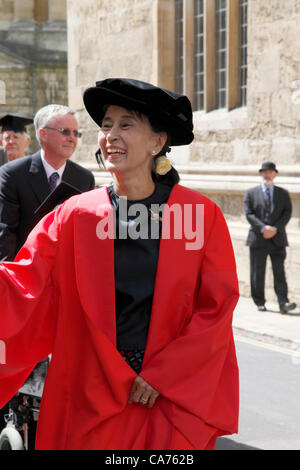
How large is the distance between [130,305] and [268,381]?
4222mm

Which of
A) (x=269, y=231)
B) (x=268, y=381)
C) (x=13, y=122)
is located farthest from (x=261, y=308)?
(x=13, y=122)

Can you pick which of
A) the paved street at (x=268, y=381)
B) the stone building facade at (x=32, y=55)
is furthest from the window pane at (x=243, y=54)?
the stone building facade at (x=32, y=55)

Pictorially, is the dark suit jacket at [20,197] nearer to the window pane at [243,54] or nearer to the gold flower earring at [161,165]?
the gold flower earring at [161,165]

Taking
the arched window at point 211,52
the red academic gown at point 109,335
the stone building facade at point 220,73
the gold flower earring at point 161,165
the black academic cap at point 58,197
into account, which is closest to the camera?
the red academic gown at point 109,335

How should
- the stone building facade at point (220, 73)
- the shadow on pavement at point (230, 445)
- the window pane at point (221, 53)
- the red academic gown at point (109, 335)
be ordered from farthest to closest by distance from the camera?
the window pane at point (221, 53)
the stone building facade at point (220, 73)
the shadow on pavement at point (230, 445)
the red academic gown at point (109, 335)

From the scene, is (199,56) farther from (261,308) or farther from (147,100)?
(147,100)

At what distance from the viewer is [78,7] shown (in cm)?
1591

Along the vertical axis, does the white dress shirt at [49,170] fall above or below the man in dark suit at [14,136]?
below

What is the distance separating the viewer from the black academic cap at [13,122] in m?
7.13

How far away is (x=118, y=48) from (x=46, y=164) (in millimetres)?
10695

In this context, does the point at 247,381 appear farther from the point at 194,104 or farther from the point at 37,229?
the point at 194,104

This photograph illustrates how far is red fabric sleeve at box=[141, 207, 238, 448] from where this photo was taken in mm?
2922

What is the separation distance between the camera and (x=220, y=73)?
13.6 metres

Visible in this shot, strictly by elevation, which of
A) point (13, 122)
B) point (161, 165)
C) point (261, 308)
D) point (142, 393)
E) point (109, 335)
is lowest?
point (261, 308)
